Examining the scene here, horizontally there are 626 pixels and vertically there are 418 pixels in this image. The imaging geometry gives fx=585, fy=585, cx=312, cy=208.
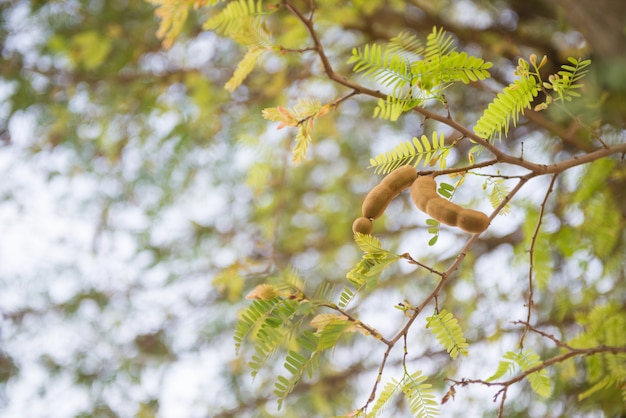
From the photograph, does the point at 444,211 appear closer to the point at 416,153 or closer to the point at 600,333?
the point at 416,153

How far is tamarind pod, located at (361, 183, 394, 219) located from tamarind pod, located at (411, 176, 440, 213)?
0.10 ft

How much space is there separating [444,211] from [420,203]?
0.15 feet

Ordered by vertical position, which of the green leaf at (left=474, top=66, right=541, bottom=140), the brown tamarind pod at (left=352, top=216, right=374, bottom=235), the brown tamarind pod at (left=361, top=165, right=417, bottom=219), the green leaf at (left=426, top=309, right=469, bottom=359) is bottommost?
the green leaf at (left=426, top=309, right=469, bottom=359)

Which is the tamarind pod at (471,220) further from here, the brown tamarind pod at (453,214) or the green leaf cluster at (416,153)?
the green leaf cluster at (416,153)

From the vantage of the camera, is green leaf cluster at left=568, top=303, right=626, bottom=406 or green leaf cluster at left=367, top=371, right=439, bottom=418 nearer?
green leaf cluster at left=367, top=371, right=439, bottom=418

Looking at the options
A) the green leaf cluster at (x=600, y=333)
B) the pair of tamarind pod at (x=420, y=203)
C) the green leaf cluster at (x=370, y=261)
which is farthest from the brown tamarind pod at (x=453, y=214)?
the green leaf cluster at (x=600, y=333)

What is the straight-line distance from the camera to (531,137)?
2248 millimetres

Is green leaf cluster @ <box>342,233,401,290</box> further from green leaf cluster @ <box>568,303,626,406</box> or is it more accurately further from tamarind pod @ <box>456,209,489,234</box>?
green leaf cluster @ <box>568,303,626,406</box>

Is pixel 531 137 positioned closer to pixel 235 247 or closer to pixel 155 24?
pixel 235 247

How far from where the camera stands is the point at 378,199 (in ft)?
2.49

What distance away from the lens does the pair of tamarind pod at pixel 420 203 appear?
695mm

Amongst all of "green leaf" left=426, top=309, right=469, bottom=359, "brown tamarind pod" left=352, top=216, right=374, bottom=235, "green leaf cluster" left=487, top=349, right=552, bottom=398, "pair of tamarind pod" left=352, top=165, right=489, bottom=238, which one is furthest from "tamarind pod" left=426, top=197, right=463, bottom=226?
"green leaf cluster" left=487, top=349, right=552, bottom=398

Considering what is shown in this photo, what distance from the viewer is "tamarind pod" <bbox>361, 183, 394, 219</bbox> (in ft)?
2.48

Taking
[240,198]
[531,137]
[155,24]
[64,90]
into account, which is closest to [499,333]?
[531,137]
